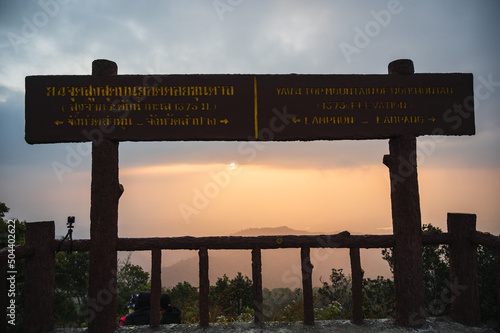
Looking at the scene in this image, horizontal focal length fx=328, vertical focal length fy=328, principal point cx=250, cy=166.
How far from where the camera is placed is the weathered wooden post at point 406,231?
4547 mm

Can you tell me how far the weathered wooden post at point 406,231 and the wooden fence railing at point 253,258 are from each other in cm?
13

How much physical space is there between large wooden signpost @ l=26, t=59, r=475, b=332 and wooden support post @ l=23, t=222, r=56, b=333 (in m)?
0.64

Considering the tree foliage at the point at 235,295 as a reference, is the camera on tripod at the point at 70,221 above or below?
above

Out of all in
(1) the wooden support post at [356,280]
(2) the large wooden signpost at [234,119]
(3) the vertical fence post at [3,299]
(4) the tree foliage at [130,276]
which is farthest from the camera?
(4) the tree foliage at [130,276]

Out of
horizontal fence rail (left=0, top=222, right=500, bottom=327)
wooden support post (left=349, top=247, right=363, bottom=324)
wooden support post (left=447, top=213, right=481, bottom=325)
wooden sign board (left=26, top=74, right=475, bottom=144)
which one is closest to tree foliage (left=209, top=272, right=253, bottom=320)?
horizontal fence rail (left=0, top=222, right=500, bottom=327)

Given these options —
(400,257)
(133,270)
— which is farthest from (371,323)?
(133,270)

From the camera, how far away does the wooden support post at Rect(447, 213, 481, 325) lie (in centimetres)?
460

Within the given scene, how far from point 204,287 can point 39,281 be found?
2.22m

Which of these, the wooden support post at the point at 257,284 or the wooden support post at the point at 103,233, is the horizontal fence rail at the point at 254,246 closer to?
the wooden support post at the point at 257,284

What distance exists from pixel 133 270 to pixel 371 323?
17.6 meters

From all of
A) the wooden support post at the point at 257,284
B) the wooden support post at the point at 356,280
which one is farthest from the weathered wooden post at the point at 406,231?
the wooden support post at the point at 257,284

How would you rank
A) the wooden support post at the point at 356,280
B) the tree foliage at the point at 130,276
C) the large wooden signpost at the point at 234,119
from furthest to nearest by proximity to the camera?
the tree foliage at the point at 130,276
the wooden support post at the point at 356,280
the large wooden signpost at the point at 234,119

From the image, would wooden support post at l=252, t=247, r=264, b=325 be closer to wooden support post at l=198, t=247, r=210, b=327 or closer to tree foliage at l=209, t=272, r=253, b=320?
wooden support post at l=198, t=247, r=210, b=327

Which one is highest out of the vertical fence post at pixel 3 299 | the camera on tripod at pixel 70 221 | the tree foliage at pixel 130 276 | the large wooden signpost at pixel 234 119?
the large wooden signpost at pixel 234 119
